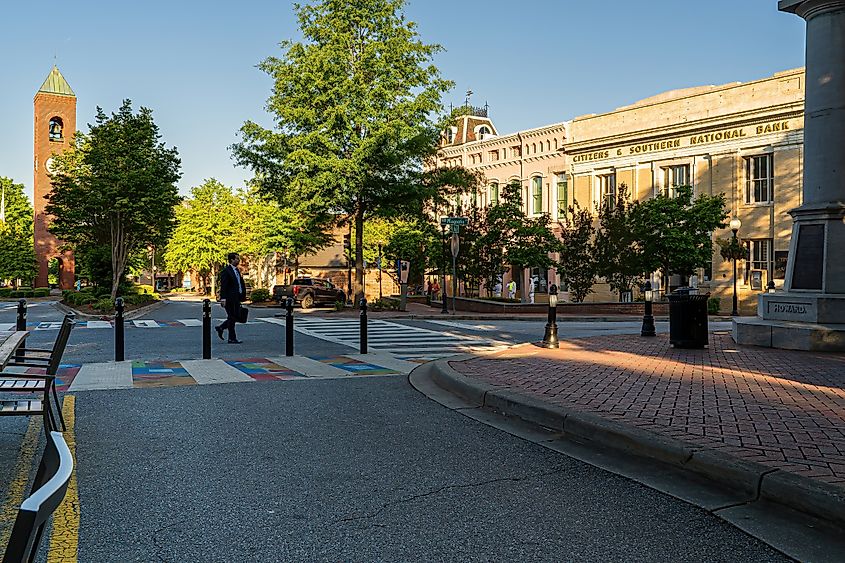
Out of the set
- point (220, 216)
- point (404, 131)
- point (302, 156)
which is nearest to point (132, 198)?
point (302, 156)

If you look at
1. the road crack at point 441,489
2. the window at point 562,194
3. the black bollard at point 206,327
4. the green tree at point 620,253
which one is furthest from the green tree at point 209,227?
the road crack at point 441,489

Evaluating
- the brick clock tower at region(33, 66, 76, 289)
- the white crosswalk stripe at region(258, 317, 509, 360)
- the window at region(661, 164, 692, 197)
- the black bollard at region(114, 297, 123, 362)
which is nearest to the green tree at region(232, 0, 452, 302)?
the white crosswalk stripe at region(258, 317, 509, 360)

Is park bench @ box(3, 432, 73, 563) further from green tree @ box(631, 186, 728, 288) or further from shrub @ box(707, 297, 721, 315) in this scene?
shrub @ box(707, 297, 721, 315)

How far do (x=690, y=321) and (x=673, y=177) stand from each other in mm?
27762

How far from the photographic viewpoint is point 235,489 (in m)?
5.03

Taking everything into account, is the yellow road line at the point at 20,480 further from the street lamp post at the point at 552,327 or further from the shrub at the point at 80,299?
the shrub at the point at 80,299

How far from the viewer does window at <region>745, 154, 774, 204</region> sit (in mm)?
34906

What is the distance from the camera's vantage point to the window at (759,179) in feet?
115

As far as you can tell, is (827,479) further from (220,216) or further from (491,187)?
(220,216)

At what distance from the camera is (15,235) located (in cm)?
8038

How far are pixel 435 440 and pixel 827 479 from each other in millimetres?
3046

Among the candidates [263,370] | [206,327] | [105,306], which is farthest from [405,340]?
[105,306]

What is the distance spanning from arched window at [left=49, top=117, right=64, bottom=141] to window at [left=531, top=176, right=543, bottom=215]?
159ft

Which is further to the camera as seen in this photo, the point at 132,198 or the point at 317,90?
the point at 132,198
